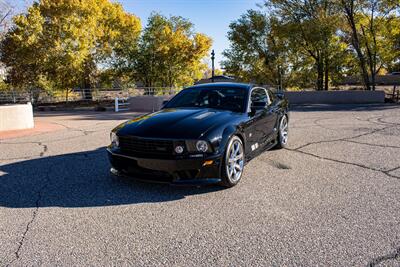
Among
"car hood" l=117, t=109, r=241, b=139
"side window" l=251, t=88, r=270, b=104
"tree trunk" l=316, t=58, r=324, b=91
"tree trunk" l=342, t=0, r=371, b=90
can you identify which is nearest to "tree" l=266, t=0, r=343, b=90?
"tree trunk" l=316, t=58, r=324, b=91

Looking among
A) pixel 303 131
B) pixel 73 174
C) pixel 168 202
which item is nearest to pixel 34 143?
pixel 73 174

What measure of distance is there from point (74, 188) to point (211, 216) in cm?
212

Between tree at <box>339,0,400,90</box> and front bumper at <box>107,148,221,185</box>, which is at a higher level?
tree at <box>339,0,400,90</box>

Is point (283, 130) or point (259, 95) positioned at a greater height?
point (259, 95)

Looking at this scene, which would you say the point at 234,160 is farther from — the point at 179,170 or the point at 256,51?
the point at 256,51

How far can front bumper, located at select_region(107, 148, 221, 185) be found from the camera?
4207 millimetres

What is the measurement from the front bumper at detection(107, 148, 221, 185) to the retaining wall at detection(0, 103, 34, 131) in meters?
8.19

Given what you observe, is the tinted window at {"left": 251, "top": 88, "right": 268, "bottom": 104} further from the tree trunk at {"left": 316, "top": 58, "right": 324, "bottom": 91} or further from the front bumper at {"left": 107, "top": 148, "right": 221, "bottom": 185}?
the tree trunk at {"left": 316, "top": 58, "right": 324, "bottom": 91}

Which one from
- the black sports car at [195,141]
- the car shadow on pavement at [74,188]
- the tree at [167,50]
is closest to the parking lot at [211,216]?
the car shadow on pavement at [74,188]

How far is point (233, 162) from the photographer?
4.70 meters

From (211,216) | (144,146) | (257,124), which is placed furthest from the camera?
(257,124)

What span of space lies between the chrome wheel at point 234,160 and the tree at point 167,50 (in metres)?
25.2

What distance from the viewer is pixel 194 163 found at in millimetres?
4215

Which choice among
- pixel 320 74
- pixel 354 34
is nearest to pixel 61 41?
pixel 320 74
